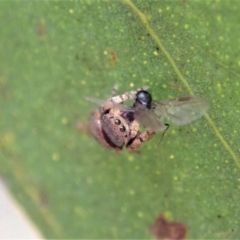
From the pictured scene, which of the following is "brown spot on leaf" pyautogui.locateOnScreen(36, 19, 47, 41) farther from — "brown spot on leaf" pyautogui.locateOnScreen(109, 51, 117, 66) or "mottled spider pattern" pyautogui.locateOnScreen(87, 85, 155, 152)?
"mottled spider pattern" pyautogui.locateOnScreen(87, 85, 155, 152)

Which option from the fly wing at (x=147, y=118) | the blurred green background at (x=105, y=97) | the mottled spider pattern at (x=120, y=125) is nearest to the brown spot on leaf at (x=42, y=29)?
the blurred green background at (x=105, y=97)

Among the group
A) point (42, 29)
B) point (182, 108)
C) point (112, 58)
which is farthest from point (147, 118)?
point (42, 29)

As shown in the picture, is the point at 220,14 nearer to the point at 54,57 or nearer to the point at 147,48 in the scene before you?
the point at 147,48

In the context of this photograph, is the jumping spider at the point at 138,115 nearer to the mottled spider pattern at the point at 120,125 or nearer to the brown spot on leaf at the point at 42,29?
the mottled spider pattern at the point at 120,125

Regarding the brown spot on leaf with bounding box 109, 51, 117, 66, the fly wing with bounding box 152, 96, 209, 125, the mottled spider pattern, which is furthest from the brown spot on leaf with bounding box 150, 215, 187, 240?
→ the brown spot on leaf with bounding box 109, 51, 117, 66

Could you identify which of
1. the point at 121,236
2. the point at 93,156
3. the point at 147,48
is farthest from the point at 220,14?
the point at 121,236

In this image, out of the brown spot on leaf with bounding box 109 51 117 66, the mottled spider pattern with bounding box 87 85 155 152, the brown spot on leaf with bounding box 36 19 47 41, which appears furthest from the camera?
the brown spot on leaf with bounding box 36 19 47 41
